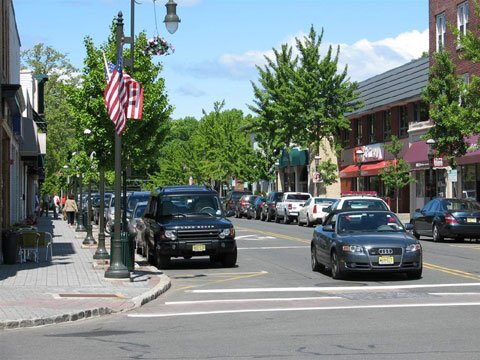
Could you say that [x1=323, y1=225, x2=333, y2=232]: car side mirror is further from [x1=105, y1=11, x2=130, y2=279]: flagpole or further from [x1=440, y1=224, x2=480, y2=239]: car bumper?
[x1=440, y1=224, x2=480, y2=239]: car bumper

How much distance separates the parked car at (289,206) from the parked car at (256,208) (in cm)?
558

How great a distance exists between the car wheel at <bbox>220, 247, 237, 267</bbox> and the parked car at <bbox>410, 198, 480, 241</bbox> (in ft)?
37.4

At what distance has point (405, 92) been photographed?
188 ft

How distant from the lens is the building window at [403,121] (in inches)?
2307

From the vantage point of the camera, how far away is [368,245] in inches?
728

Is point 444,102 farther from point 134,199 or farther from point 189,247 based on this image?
point 189,247

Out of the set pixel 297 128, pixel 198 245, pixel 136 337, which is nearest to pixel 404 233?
pixel 198 245

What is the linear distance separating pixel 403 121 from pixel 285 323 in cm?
4810

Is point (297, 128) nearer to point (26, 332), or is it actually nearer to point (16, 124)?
point (16, 124)

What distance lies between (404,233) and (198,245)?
5359mm

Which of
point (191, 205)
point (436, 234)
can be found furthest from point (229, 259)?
point (436, 234)

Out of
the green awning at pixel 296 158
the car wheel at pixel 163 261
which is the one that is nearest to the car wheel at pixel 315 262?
the car wheel at pixel 163 261

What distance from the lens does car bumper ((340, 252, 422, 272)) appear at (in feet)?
60.4

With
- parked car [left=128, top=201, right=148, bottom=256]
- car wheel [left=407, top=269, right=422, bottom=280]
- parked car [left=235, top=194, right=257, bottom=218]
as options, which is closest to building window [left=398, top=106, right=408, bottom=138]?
parked car [left=235, top=194, right=257, bottom=218]
